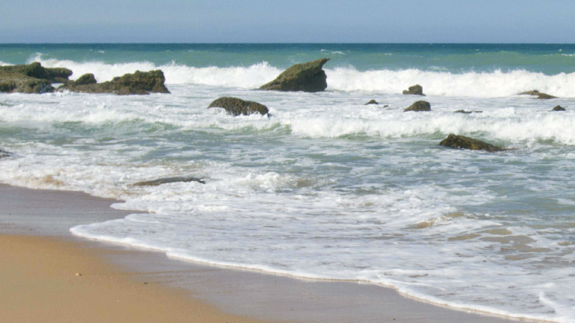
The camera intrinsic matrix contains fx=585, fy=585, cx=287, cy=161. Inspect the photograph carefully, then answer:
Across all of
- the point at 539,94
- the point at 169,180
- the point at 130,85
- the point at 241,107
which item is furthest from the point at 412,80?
the point at 169,180

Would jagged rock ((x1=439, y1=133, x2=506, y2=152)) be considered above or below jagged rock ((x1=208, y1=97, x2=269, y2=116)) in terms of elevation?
below

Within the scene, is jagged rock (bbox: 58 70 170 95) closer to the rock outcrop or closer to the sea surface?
the rock outcrop

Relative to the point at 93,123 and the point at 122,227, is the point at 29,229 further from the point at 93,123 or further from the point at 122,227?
the point at 93,123

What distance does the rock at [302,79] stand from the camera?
2205 cm

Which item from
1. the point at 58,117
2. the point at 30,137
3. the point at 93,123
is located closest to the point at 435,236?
the point at 30,137

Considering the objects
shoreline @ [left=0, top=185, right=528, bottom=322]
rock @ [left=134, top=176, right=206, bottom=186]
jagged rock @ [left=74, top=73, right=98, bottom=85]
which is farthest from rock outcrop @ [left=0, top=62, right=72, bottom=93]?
shoreline @ [left=0, top=185, right=528, bottom=322]

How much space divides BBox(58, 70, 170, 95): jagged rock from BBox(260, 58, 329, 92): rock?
4.31 metres

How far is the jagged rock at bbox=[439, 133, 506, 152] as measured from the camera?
33.3ft

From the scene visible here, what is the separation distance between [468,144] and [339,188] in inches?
157

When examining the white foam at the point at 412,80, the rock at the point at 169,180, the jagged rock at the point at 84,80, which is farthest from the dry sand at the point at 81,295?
the white foam at the point at 412,80

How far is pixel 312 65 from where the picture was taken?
22422 mm

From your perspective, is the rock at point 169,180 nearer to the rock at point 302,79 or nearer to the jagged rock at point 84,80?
the rock at point 302,79

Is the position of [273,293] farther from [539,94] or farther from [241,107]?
[539,94]

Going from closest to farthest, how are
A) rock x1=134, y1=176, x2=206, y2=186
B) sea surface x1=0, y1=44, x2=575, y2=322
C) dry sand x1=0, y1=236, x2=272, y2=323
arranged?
1. dry sand x1=0, y1=236, x2=272, y2=323
2. sea surface x1=0, y1=44, x2=575, y2=322
3. rock x1=134, y1=176, x2=206, y2=186
